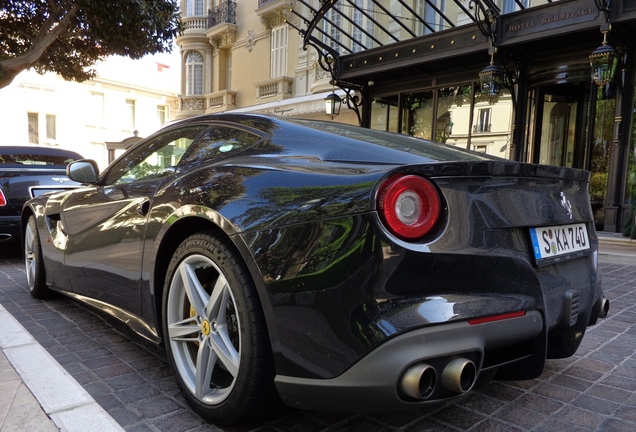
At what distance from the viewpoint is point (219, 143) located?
2375 mm

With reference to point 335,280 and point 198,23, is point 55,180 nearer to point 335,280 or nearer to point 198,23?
point 335,280

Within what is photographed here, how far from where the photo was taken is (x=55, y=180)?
592cm

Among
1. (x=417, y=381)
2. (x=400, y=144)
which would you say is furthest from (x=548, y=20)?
(x=417, y=381)

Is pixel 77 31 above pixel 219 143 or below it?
above

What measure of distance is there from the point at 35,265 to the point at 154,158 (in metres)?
1.84

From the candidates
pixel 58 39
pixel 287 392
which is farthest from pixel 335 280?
pixel 58 39

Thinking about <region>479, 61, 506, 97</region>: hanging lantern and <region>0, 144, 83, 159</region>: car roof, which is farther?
<region>479, 61, 506, 97</region>: hanging lantern

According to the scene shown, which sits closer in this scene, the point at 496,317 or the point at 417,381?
the point at 417,381

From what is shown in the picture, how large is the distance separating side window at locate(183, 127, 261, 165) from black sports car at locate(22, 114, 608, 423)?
1 cm

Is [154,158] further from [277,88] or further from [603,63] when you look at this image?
[277,88]

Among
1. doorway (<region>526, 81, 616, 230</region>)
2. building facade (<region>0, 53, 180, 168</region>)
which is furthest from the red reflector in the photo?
building facade (<region>0, 53, 180, 168</region>)

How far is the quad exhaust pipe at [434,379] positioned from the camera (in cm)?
143

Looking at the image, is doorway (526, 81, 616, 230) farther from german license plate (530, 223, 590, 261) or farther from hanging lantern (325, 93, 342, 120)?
german license plate (530, 223, 590, 261)

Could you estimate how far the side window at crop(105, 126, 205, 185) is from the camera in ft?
8.47
